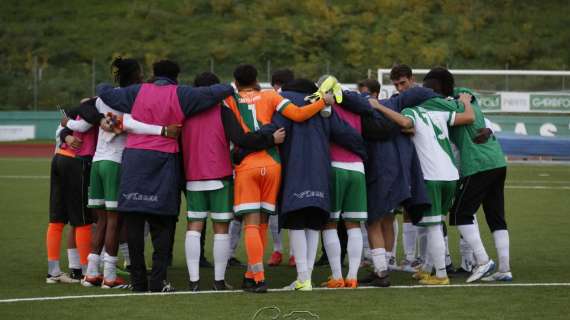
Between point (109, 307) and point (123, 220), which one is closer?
point (109, 307)

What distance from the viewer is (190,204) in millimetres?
9570

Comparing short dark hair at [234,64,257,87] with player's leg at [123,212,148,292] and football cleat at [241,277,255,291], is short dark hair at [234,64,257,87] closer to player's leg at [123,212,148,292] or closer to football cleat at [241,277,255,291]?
player's leg at [123,212,148,292]

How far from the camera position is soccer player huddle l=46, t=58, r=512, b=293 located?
9438 millimetres

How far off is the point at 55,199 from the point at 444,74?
4.03 meters

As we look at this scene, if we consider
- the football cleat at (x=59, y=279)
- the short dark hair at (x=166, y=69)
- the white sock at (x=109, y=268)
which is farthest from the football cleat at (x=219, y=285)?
the short dark hair at (x=166, y=69)

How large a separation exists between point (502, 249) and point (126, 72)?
398cm

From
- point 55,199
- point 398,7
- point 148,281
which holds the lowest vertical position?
point 148,281

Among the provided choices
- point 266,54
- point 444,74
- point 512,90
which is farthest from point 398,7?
point 444,74

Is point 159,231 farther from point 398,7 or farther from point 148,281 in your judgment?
point 398,7

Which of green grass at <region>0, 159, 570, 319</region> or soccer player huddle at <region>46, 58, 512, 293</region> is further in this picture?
soccer player huddle at <region>46, 58, 512, 293</region>

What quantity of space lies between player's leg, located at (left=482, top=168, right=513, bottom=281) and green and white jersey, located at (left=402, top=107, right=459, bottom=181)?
53cm

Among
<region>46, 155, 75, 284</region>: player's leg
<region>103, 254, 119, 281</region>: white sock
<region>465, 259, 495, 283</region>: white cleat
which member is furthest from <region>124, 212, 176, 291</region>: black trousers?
<region>465, 259, 495, 283</region>: white cleat

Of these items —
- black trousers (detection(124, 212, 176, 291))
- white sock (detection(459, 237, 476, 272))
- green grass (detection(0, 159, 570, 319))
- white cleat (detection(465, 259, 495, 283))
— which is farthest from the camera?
white sock (detection(459, 237, 476, 272))

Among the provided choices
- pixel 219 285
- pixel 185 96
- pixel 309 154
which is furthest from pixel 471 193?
pixel 185 96
